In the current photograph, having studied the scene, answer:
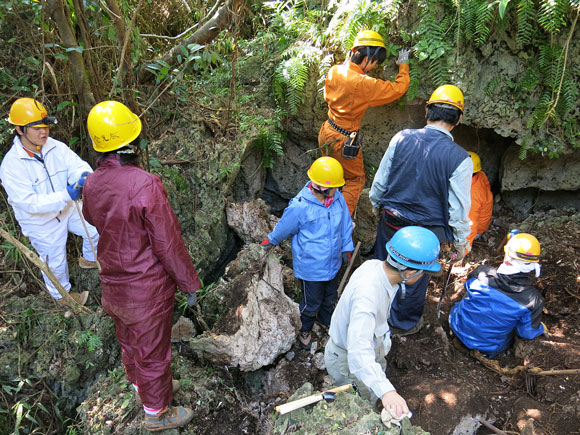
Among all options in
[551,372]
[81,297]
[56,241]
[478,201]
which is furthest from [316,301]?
[56,241]

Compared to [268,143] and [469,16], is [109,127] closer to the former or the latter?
[268,143]

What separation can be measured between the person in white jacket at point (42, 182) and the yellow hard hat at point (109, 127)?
1129 mm

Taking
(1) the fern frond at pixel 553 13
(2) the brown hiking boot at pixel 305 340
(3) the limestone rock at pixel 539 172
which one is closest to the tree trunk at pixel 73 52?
(2) the brown hiking boot at pixel 305 340

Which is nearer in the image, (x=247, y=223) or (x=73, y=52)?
(x=73, y=52)

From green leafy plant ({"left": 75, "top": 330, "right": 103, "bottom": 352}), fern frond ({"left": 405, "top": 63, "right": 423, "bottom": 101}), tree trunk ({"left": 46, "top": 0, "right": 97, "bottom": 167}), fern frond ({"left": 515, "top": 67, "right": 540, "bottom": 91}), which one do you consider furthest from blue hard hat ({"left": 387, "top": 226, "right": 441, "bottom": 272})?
tree trunk ({"left": 46, "top": 0, "right": 97, "bottom": 167})

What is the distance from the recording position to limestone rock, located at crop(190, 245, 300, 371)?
3.73 metres

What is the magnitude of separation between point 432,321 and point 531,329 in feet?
3.24

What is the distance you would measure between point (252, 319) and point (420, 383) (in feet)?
5.54

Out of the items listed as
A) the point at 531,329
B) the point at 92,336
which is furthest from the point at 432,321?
the point at 92,336

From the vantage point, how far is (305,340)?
13.9ft

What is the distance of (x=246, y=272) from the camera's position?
13.7 feet

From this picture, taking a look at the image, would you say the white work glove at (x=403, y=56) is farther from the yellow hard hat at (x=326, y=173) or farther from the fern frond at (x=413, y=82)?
the yellow hard hat at (x=326, y=173)

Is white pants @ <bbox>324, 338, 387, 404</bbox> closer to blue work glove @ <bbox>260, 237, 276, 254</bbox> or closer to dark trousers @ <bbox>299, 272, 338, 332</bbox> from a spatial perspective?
dark trousers @ <bbox>299, 272, 338, 332</bbox>

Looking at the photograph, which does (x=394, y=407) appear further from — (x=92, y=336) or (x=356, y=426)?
(x=92, y=336)
